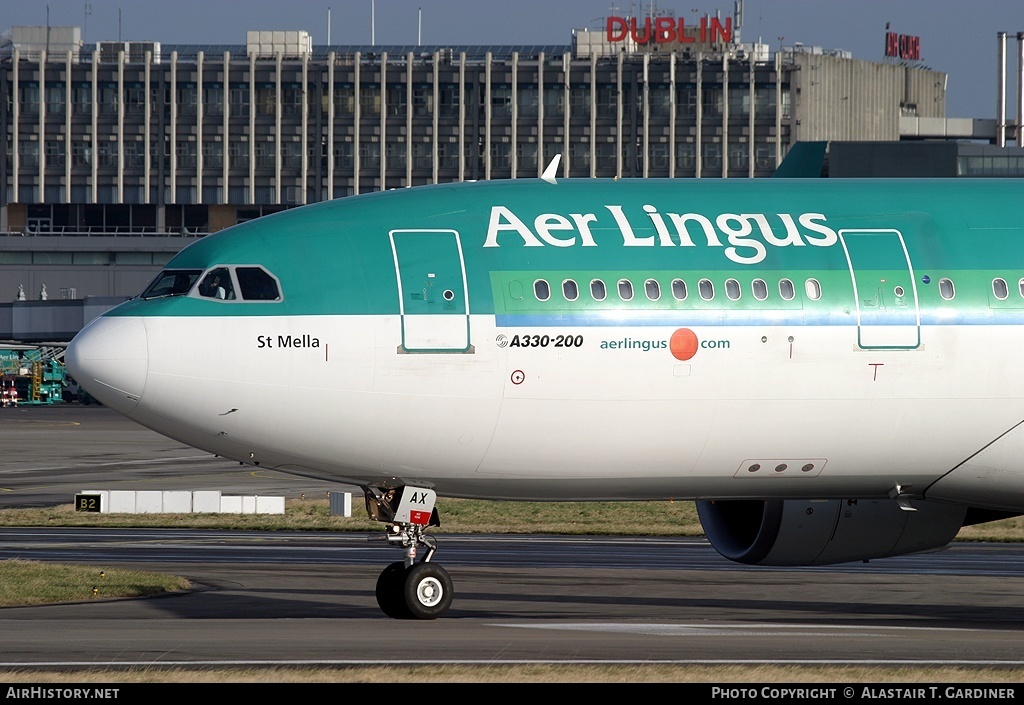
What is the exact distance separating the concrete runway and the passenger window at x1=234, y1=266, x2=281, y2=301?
452 cm

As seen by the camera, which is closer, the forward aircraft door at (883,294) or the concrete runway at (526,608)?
the concrete runway at (526,608)

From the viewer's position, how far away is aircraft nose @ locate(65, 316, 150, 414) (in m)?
19.6

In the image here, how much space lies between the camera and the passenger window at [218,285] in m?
20.4

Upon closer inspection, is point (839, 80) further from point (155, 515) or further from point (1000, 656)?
point (1000, 656)

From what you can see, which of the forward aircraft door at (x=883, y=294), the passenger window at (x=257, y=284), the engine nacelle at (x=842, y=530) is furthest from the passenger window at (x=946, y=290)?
the passenger window at (x=257, y=284)

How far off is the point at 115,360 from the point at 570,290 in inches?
231

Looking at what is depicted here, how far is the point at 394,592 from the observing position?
2169 centimetres

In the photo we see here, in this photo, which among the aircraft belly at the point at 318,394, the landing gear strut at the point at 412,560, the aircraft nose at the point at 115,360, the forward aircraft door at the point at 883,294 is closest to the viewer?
the aircraft nose at the point at 115,360

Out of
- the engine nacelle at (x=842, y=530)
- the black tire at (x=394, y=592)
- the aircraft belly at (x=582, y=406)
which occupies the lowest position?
the black tire at (x=394, y=592)

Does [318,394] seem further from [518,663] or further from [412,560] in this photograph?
[518,663]

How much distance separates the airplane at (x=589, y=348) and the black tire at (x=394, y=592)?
34mm

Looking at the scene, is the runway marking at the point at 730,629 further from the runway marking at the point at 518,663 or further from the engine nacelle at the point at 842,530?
the runway marking at the point at 518,663

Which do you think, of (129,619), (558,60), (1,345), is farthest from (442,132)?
(129,619)

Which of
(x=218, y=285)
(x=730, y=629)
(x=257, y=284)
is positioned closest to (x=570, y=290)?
(x=257, y=284)
